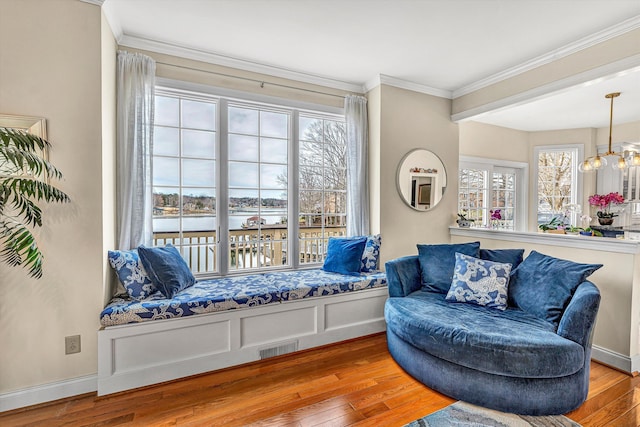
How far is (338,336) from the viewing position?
2879 mm

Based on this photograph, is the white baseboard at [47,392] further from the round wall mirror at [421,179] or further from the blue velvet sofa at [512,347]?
the round wall mirror at [421,179]

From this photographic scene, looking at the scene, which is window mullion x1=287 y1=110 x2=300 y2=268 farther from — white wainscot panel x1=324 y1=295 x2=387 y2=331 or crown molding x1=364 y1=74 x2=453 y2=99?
crown molding x1=364 y1=74 x2=453 y2=99

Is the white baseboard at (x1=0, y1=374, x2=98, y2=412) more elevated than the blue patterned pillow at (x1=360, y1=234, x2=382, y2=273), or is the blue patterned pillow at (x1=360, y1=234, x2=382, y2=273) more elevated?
the blue patterned pillow at (x1=360, y1=234, x2=382, y2=273)

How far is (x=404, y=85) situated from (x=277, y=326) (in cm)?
296

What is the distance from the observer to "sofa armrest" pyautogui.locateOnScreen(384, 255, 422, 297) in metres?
2.74

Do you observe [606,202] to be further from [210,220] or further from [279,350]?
[210,220]

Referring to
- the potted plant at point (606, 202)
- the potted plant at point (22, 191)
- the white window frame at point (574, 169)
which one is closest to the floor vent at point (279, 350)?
the potted plant at point (22, 191)

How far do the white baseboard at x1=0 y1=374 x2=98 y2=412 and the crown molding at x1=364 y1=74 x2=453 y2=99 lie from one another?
3661 millimetres

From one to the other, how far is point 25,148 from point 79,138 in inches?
12.8

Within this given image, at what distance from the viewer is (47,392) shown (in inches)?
78.5

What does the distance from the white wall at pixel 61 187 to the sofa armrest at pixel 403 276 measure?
2263 millimetres

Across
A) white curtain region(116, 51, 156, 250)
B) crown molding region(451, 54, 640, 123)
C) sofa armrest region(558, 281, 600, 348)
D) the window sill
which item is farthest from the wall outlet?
crown molding region(451, 54, 640, 123)

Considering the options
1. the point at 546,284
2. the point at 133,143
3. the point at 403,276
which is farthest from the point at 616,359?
the point at 133,143

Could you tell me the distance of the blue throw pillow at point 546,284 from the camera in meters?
2.11
